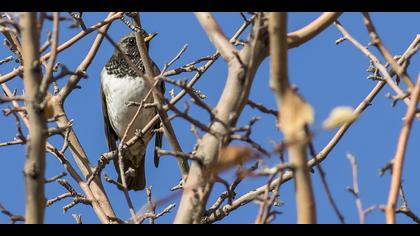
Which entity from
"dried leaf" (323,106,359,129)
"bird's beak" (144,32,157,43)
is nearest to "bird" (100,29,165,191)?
"bird's beak" (144,32,157,43)

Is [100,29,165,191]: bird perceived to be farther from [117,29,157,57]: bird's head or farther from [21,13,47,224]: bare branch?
[21,13,47,224]: bare branch

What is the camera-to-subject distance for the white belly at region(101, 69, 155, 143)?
6.87 m

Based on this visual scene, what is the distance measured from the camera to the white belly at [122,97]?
6.87 m

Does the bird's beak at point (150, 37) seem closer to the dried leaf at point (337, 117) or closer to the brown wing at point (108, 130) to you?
the brown wing at point (108, 130)

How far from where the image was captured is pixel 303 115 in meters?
1.42

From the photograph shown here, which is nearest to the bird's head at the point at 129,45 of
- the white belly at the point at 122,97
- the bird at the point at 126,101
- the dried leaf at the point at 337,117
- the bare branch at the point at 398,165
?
the bird at the point at 126,101

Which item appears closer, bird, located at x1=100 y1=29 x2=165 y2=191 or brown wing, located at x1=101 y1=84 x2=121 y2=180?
bird, located at x1=100 y1=29 x2=165 y2=191

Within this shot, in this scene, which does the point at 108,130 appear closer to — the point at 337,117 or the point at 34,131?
the point at 34,131

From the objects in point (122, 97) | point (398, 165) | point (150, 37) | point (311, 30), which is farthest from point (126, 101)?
point (398, 165)
